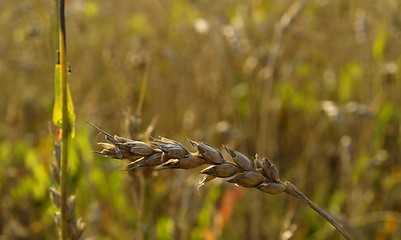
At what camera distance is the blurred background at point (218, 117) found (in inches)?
74.6

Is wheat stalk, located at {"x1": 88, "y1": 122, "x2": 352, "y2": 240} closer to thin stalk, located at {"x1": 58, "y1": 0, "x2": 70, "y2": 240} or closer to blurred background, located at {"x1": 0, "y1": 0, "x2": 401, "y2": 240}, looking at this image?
thin stalk, located at {"x1": 58, "y1": 0, "x2": 70, "y2": 240}

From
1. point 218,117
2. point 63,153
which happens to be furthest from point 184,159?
point 218,117

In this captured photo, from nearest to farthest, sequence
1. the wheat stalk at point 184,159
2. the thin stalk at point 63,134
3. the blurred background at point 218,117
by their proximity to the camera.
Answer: the wheat stalk at point 184,159
the thin stalk at point 63,134
the blurred background at point 218,117

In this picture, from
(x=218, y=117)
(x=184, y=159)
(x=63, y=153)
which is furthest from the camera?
(x=218, y=117)

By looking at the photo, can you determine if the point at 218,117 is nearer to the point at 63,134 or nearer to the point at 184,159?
the point at 63,134

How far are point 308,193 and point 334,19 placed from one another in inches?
42.6

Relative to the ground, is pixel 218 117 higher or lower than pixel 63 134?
lower

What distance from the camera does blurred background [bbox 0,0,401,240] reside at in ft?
6.22

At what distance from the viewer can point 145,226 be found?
6.07 feet

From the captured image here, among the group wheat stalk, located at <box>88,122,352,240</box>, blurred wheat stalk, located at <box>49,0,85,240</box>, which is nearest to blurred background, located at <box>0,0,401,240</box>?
blurred wheat stalk, located at <box>49,0,85,240</box>

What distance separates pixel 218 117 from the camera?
2.59 metres

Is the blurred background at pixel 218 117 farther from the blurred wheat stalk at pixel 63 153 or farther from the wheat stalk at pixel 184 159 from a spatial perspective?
the wheat stalk at pixel 184 159

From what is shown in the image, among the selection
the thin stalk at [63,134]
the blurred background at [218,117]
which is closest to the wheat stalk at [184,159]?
the thin stalk at [63,134]

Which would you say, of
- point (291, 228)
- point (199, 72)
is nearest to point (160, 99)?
point (199, 72)
